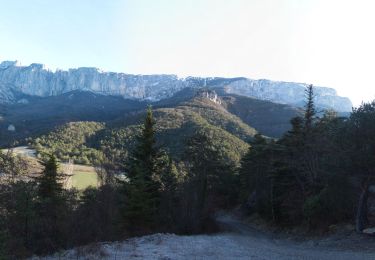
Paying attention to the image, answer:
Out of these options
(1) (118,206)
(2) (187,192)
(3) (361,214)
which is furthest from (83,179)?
(3) (361,214)

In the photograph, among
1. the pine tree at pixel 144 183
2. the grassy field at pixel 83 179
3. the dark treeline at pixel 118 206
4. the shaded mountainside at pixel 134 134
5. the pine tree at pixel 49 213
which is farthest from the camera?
the shaded mountainside at pixel 134 134

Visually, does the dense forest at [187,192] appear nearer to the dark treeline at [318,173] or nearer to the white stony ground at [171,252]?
the dark treeline at [318,173]

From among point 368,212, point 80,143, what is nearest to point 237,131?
point 80,143

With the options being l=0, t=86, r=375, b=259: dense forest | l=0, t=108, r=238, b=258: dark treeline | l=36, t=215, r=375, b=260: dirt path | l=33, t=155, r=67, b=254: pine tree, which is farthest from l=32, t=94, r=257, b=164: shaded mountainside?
l=36, t=215, r=375, b=260: dirt path

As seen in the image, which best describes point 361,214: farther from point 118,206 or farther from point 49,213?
point 49,213

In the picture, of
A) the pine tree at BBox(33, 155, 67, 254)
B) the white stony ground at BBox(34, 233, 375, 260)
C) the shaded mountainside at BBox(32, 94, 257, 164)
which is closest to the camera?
the white stony ground at BBox(34, 233, 375, 260)

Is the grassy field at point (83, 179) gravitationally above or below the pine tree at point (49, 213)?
below

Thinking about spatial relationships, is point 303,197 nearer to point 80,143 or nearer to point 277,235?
point 277,235

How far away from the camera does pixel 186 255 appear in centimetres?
1598

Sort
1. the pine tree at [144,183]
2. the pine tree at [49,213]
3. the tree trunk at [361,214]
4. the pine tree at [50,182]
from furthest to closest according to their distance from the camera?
the pine tree at [50,182] < the pine tree at [144,183] < the tree trunk at [361,214] < the pine tree at [49,213]

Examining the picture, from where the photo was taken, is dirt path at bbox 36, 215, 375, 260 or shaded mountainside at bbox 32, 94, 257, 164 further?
shaded mountainside at bbox 32, 94, 257, 164

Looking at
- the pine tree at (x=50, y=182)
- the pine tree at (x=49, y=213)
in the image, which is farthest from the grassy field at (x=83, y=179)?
the pine tree at (x=50, y=182)

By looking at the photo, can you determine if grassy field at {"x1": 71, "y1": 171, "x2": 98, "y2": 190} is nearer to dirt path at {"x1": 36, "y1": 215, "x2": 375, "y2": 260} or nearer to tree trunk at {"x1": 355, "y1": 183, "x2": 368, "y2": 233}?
tree trunk at {"x1": 355, "y1": 183, "x2": 368, "y2": 233}

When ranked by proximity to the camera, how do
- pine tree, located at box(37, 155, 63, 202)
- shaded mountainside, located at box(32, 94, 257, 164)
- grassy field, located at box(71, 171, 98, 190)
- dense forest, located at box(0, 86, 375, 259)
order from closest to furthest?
dense forest, located at box(0, 86, 375, 259)
pine tree, located at box(37, 155, 63, 202)
grassy field, located at box(71, 171, 98, 190)
shaded mountainside, located at box(32, 94, 257, 164)
